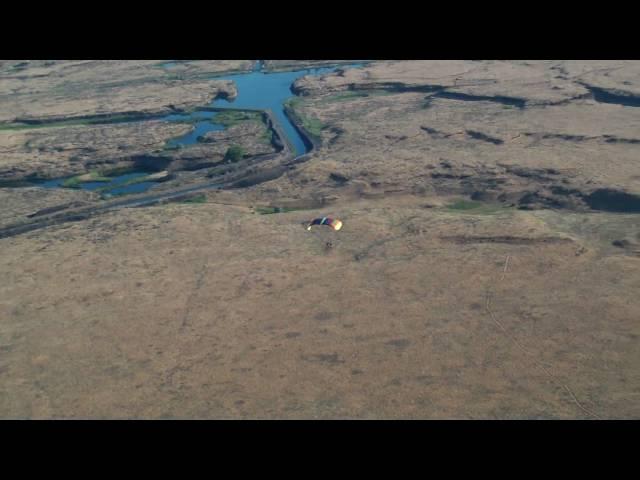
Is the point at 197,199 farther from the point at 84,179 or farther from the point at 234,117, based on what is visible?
the point at 234,117

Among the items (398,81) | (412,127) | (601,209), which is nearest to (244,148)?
(412,127)

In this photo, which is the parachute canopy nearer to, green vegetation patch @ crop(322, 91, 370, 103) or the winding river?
the winding river

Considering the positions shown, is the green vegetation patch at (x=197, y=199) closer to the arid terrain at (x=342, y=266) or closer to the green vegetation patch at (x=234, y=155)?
the arid terrain at (x=342, y=266)

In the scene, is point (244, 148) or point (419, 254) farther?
point (244, 148)

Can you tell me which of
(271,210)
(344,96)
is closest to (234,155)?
(271,210)

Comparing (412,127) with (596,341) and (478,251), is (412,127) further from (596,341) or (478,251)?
(596,341)

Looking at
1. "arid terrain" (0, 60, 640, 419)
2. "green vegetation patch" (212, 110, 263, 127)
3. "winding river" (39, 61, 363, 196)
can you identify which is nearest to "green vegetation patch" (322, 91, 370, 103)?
"arid terrain" (0, 60, 640, 419)
